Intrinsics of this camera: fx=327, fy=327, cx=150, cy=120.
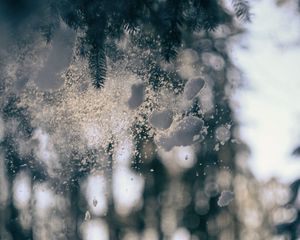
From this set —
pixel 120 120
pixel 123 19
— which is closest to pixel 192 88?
pixel 120 120

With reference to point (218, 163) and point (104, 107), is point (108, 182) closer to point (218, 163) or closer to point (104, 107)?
point (104, 107)

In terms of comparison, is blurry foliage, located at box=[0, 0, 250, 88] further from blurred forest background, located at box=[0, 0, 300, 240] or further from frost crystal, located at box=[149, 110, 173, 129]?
frost crystal, located at box=[149, 110, 173, 129]

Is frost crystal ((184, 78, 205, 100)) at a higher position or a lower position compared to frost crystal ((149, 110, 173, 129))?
higher

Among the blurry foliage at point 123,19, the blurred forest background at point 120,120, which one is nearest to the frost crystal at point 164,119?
the blurred forest background at point 120,120

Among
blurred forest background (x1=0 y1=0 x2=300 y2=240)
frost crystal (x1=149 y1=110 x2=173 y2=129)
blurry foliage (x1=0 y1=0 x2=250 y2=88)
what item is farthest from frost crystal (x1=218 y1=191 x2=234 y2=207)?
blurry foliage (x1=0 y1=0 x2=250 y2=88)

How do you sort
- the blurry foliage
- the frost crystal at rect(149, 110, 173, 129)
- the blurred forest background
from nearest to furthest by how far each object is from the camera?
the blurry foliage → the blurred forest background → the frost crystal at rect(149, 110, 173, 129)

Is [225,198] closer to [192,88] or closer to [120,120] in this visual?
[192,88]

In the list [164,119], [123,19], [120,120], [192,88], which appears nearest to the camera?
[123,19]

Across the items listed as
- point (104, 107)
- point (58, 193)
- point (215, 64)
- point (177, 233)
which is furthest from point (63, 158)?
point (177, 233)

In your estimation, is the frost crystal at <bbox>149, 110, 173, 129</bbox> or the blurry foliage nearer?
the blurry foliage
